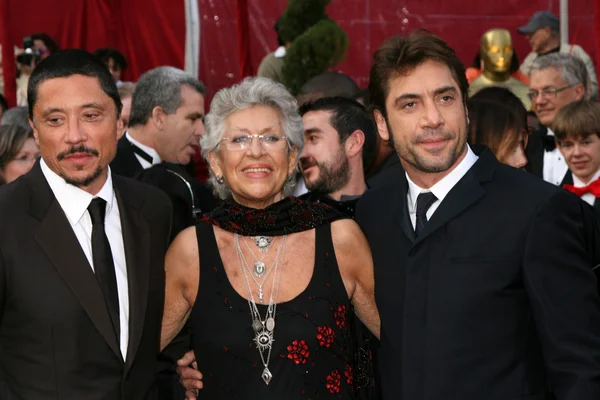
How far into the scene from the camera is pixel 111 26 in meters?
10.3

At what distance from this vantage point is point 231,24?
31.9 feet

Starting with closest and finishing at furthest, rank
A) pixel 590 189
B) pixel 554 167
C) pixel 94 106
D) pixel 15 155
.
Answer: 1. pixel 94 106
2. pixel 15 155
3. pixel 590 189
4. pixel 554 167

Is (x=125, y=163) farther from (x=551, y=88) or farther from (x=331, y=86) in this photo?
(x=551, y=88)

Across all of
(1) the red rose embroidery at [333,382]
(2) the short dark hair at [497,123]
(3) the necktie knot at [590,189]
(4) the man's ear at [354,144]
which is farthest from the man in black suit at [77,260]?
(3) the necktie knot at [590,189]

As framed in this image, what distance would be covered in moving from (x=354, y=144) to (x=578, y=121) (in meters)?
Answer: 1.53

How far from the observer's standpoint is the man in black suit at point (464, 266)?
9.00 feet

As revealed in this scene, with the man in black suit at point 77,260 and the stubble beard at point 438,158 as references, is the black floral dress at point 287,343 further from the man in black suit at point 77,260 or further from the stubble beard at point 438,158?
the stubble beard at point 438,158

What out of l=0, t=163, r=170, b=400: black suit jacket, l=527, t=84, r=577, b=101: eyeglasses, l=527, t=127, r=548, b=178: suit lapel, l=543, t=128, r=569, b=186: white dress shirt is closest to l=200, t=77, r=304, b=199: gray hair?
l=0, t=163, r=170, b=400: black suit jacket

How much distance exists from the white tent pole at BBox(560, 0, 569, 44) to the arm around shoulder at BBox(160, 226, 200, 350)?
701 cm

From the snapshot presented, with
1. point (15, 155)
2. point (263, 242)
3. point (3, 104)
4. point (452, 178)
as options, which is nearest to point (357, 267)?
point (263, 242)

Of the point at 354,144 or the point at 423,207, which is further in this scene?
the point at 354,144

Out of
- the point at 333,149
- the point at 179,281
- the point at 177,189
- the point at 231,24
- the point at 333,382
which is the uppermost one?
the point at 231,24

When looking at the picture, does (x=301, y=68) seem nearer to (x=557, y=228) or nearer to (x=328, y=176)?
(x=328, y=176)

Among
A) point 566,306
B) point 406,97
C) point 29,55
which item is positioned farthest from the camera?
point 29,55
